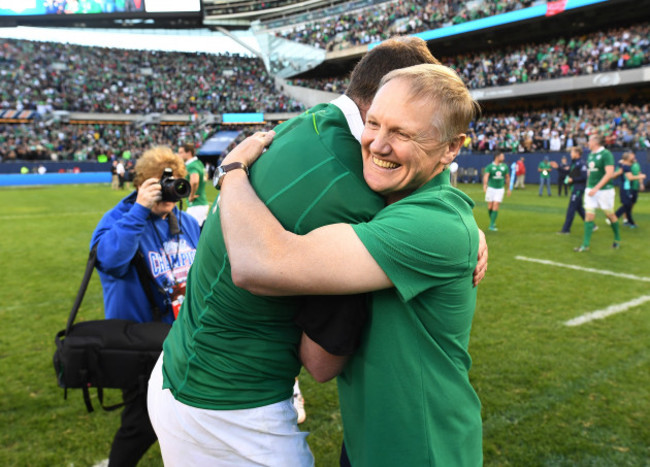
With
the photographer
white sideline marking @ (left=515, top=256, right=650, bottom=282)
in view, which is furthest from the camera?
white sideline marking @ (left=515, top=256, right=650, bottom=282)

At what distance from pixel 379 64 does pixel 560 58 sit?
38.5 m

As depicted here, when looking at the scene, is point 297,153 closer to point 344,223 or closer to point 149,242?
point 344,223

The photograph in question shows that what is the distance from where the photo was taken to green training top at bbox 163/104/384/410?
4.21 ft

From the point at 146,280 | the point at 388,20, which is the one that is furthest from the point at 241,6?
the point at 146,280

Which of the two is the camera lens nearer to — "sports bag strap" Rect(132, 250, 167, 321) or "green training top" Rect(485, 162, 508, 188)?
"sports bag strap" Rect(132, 250, 167, 321)

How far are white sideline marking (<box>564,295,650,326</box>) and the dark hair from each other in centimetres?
505

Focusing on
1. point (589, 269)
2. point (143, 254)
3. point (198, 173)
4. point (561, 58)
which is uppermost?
point (561, 58)

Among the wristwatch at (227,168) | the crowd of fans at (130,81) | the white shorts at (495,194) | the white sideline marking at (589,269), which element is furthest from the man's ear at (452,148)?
the crowd of fans at (130,81)

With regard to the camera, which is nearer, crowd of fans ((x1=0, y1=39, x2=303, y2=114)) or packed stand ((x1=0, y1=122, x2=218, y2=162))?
packed stand ((x1=0, y1=122, x2=218, y2=162))

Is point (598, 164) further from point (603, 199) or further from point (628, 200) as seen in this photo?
point (628, 200)

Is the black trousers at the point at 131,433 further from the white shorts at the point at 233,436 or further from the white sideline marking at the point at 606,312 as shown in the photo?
the white sideline marking at the point at 606,312

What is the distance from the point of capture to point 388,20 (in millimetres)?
45094

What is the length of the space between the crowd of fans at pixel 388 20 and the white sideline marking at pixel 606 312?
34.1 metres

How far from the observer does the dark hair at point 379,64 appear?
150cm
